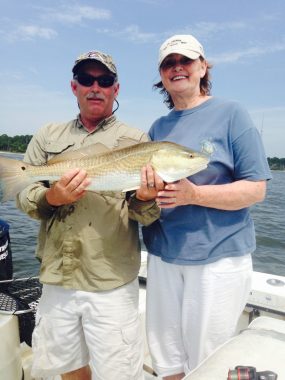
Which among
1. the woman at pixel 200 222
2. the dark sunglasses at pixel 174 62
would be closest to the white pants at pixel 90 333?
the woman at pixel 200 222

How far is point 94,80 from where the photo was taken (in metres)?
3.33

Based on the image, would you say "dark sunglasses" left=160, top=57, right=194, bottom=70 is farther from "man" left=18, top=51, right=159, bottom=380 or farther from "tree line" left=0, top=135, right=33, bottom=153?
"tree line" left=0, top=135, right=33, bottom=153

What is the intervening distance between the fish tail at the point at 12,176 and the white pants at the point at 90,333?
90 cm

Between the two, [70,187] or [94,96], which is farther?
[94,96]

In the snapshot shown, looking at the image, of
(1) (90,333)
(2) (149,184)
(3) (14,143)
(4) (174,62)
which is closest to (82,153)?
(2) (149,184)

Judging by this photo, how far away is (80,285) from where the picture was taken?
317 cm

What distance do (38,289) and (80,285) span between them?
1.39 m

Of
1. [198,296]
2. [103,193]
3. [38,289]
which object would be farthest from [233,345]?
[38,289]

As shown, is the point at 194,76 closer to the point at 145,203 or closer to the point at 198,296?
the point at 145,203

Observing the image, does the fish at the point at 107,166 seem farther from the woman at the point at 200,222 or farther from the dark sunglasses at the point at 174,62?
the dark sunglasses at the point at 174,62

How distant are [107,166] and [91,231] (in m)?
0.57

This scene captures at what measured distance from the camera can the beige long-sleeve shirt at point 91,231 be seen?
3.18 meters

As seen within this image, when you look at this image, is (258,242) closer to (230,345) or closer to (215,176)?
(215,176)

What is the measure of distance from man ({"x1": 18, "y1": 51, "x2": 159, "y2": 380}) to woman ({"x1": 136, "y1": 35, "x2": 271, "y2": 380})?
0.24 metres
